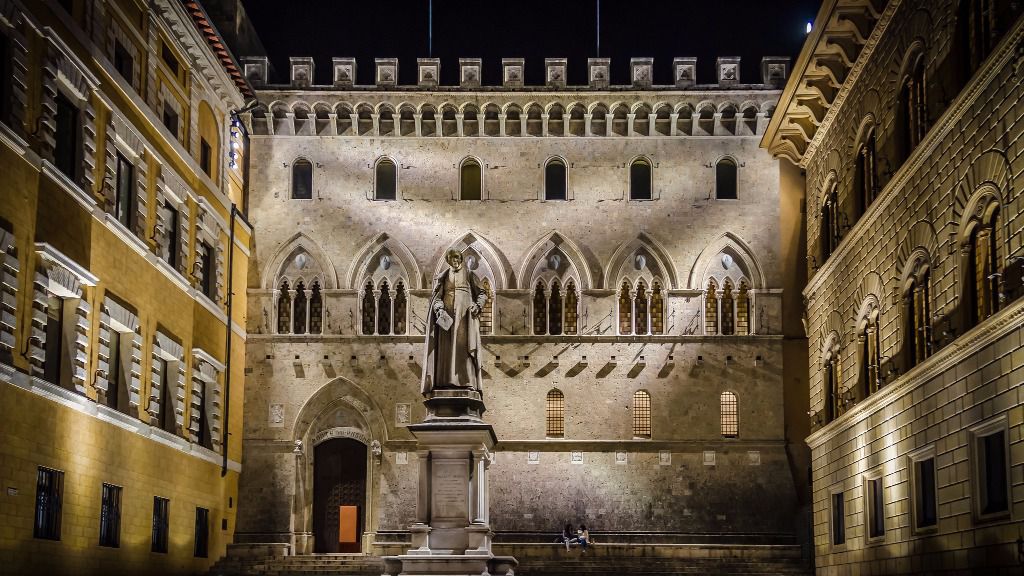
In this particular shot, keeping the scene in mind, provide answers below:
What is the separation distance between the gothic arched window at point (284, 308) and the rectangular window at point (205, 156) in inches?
219

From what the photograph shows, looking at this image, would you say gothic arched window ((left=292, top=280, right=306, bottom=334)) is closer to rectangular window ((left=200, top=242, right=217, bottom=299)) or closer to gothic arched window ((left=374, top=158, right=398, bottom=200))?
gothic arched window ((left=374, top=158, right=398, bottom=200))

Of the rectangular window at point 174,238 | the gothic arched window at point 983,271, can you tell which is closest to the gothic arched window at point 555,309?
the rectangular window at point 174,238

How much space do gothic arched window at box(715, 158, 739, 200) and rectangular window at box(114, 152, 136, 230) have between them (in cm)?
1956

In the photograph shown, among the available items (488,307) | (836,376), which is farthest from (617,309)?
(836,376)

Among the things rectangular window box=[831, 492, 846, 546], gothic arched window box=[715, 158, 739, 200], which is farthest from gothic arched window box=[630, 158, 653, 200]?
rectangular window box=[831, 492, 846, 546]

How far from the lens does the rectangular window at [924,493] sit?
23984 mm

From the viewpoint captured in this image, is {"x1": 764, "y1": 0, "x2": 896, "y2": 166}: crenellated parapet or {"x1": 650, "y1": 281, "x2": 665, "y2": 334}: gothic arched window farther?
{"x1": 650, "y1": 281, "x2": 665, "y2": 334}: gothic arched window

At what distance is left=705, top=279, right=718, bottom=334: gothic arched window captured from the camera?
42.6 m

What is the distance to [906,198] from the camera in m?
25.8

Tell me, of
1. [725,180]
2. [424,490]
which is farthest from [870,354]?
[725,180]

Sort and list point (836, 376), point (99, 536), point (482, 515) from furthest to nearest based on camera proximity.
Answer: point (836, 376), point (99, 536), point (482, 515)

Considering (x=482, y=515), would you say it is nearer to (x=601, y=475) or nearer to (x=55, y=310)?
(x=55, y=310)

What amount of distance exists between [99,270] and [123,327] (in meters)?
2.12

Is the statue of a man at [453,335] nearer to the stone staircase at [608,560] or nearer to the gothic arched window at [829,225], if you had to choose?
the gothic arched window at [829,225]
